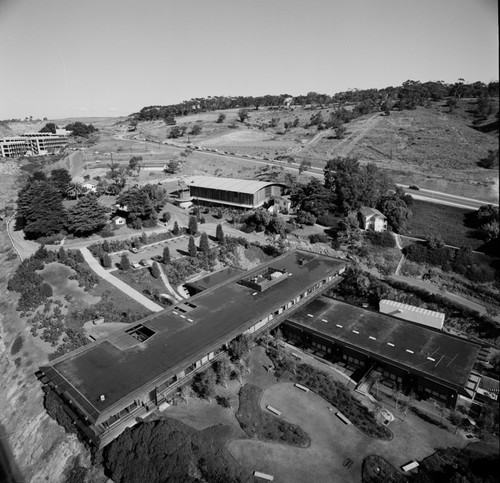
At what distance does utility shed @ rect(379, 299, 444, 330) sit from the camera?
27.6 m

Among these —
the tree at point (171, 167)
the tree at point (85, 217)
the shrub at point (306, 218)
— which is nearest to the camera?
the tree at point (85, 217)

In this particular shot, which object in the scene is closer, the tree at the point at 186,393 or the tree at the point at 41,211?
the tree at the point at 186,393

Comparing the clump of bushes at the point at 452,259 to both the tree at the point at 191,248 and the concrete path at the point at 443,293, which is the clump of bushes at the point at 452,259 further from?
the tree at the point at 191,248

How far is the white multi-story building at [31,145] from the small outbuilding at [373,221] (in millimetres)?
70939

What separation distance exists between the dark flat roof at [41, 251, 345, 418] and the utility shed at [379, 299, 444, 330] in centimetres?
586

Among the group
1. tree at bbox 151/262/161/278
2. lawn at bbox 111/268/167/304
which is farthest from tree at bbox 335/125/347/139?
lawn at bbox 111/268/167/304

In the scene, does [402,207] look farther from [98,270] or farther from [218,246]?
[98,270]

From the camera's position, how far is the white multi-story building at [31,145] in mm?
82062

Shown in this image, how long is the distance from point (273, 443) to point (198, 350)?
6166mm

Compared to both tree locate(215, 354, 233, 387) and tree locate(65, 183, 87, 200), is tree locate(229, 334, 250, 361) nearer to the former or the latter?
tree locate(215, 354, 233, 387)

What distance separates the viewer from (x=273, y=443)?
18.8 m

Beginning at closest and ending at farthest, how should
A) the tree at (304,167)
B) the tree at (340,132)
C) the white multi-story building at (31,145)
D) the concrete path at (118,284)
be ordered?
the concrete path at (118,284) → the tree at (304,167) → the tree at (340,132) → the white multi-story building at (31,145)

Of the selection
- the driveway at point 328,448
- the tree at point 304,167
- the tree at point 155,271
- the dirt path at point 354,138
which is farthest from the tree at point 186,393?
the dirt path at point 354,138

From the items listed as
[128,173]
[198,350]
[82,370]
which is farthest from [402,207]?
[128,173]
